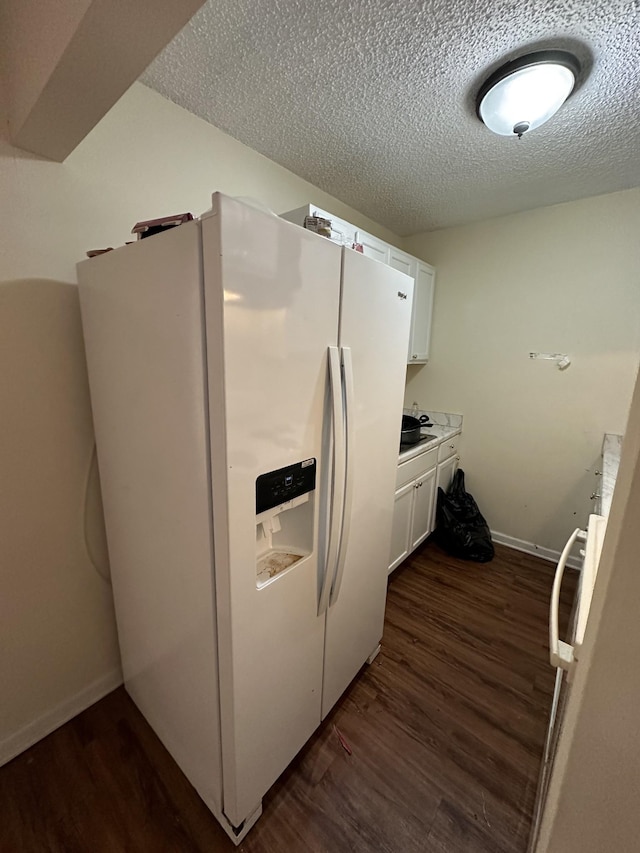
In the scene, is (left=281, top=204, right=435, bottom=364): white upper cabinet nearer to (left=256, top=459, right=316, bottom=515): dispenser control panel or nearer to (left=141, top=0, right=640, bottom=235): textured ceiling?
(left=141, top=0, right=640, bottom=235): textured ceiling

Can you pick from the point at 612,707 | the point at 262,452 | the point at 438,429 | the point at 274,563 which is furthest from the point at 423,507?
the point at 612,707

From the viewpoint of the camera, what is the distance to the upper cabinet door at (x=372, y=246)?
2045 mm

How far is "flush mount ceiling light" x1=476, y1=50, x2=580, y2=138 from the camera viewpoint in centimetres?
116

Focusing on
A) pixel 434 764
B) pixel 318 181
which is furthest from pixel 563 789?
pixel 318 181

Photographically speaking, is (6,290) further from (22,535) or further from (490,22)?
(490,22)

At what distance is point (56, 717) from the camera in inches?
54.1

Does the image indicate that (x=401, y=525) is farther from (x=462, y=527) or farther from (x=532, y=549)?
(x=532, y=549)

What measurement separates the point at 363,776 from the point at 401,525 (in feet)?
3.95

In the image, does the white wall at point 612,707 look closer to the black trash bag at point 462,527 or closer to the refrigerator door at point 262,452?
the refrigerator door at point 262,452

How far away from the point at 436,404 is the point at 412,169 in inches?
70.9

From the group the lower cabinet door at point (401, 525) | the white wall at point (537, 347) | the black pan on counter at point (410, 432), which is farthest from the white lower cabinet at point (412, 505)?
the white wall at point (537, 347)

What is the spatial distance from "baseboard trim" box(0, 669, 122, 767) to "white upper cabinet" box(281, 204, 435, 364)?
2437 mm

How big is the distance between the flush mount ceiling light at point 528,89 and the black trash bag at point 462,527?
225 centimetres

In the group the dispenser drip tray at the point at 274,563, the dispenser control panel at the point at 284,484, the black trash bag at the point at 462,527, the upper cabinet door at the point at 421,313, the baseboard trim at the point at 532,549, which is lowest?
the baseboard trim at the point at 532,549
